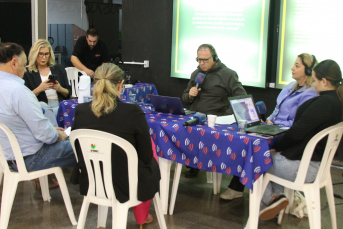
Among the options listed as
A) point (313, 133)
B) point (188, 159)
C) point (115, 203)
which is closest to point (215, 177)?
point (188, 159)

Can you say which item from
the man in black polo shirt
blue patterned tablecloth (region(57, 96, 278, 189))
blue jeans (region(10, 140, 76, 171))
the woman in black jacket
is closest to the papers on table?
blue patterned tablecloth (region(57, 96, 278, 189))

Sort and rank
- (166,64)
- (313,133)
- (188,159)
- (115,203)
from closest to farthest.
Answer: (115,203), (313,133), (188,159), (166,64)

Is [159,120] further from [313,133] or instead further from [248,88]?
[248,88]

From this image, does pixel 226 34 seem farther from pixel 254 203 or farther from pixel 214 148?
pixel 254 203

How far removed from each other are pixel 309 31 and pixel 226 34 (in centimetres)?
112

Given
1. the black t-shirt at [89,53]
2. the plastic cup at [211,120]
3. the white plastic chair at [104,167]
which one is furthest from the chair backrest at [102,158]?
the black t-shirt at [89,53]

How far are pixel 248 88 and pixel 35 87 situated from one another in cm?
272

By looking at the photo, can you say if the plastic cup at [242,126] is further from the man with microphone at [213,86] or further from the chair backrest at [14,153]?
the chair backrest at [14,153]

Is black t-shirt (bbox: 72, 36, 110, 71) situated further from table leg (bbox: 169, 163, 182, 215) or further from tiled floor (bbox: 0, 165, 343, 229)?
table leg (bbox: 169, 163, 182, 215)

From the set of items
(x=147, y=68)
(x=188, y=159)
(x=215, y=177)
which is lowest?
(x=215, y=177)

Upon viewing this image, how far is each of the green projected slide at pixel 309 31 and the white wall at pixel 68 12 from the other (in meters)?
4.23

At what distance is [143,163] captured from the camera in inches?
81.9

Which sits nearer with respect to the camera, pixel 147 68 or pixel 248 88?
pixel 248 88

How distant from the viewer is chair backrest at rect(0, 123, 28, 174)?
2.25m
